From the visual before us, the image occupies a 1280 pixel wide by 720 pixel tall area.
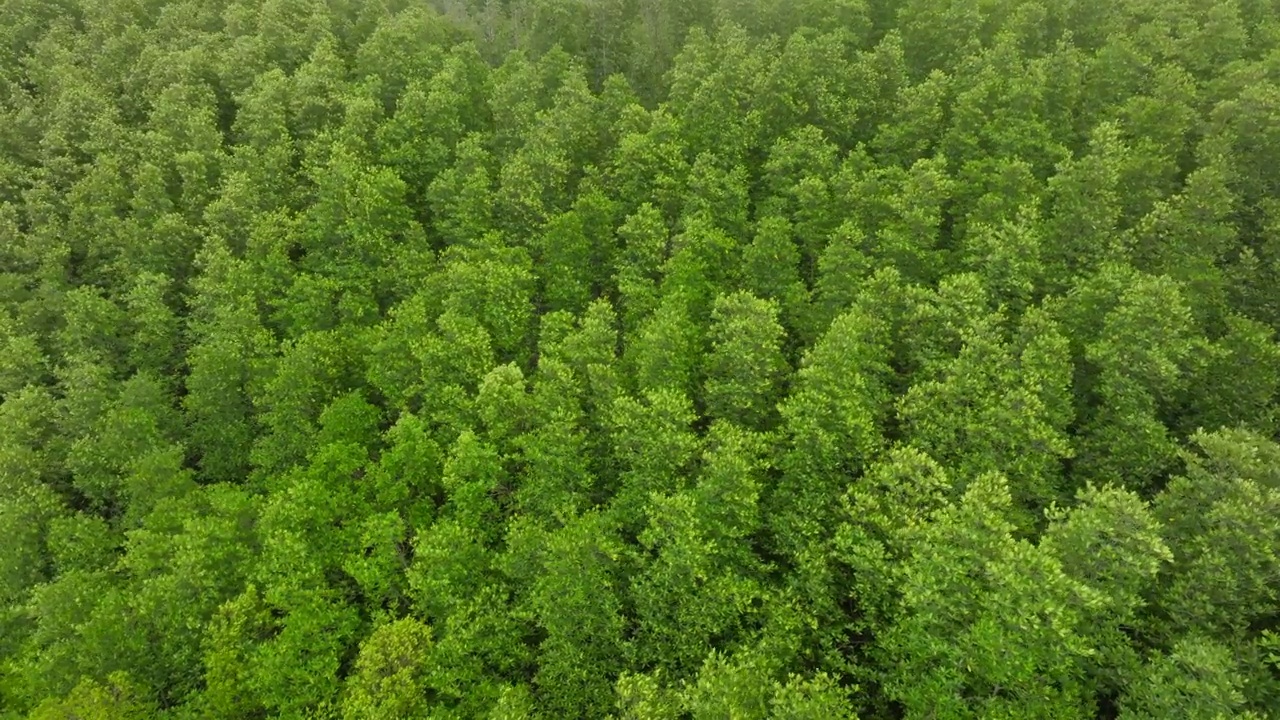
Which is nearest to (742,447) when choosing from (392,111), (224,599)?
(224,599)

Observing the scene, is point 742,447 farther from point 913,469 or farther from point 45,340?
point 45,340

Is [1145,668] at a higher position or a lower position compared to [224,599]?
higher

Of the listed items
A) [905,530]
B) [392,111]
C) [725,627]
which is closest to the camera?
[905,530]

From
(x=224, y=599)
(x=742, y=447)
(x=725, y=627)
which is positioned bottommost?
(x=224, y=599)

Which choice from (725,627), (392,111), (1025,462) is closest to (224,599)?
(725,627)

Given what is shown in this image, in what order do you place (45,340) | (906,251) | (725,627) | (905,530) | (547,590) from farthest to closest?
(45,340)
(906,251)
(547,590)
(725,627)
(905,530)

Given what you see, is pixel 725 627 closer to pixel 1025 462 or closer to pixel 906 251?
pixel 1025 462

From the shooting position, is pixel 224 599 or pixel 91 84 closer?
pixel 224 599
